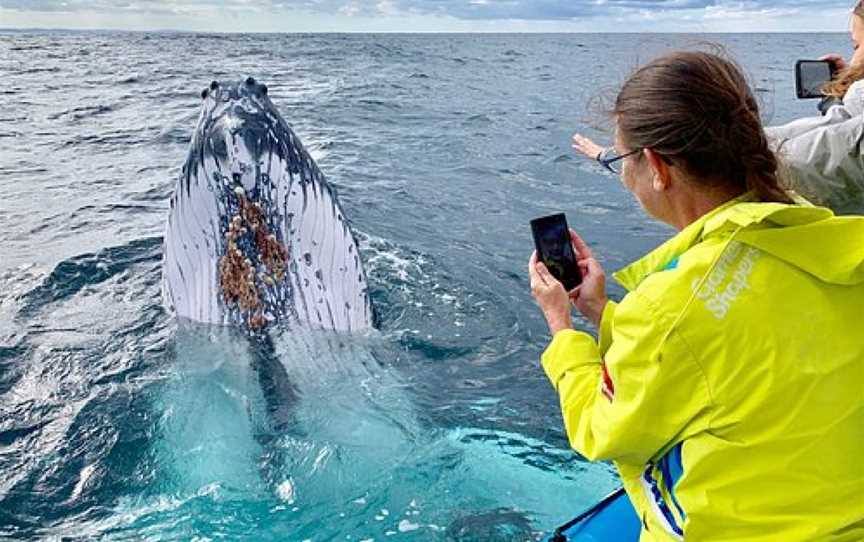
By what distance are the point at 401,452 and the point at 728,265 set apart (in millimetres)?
2953

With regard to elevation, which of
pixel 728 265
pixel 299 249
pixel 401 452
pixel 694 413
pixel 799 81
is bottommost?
pixel 401 452

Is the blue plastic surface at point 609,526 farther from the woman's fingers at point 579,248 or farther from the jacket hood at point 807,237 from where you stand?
the jacket hood at point 807,237

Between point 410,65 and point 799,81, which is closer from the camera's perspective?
point 799,81

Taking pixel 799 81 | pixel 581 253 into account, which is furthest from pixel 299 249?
pixel 799 81

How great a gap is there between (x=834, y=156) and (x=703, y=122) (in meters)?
1.21

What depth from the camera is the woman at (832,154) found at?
9.16ft

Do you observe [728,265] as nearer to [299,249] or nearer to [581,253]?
[581,253]

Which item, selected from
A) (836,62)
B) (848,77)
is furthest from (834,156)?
(836,62)

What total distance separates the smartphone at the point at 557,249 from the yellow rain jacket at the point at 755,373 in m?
0.61

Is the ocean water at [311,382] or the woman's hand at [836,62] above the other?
the woman's hand at [836,62]

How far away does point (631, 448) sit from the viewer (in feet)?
6.16

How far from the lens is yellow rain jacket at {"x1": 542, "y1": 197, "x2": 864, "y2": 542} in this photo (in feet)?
5.58

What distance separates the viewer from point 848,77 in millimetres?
3219

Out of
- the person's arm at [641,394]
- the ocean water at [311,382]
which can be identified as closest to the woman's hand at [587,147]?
the ocean water at [311,382]
